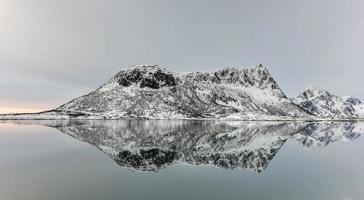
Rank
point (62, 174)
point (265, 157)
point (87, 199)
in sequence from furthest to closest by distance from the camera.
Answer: point (265, 157) < point (62, 174) < point (87, 199)

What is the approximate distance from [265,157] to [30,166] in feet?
125

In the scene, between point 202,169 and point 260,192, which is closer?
point 260,192

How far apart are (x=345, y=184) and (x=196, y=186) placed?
16.6m

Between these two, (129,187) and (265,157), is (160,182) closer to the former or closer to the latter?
(129,187)

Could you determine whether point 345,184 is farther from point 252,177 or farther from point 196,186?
point 196,186

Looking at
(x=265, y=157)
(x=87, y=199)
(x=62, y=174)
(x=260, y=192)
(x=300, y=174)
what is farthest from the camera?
(x=265, y=157)

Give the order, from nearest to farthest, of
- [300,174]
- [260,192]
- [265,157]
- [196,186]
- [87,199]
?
[87,199], [260,192], [196,186], [300,174], [265,157]

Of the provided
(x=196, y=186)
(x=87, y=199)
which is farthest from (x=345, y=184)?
(x=87, y=199)

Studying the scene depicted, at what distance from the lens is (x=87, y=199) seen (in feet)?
93.5

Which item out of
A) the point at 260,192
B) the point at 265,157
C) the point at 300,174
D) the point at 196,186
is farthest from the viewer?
the point at 265,157

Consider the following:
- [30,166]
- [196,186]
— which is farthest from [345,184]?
[30,166]

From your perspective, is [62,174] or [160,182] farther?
[62,174]

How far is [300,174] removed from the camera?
45.1 meters

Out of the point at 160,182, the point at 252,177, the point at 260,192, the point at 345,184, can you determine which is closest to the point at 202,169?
the point at 252,177
